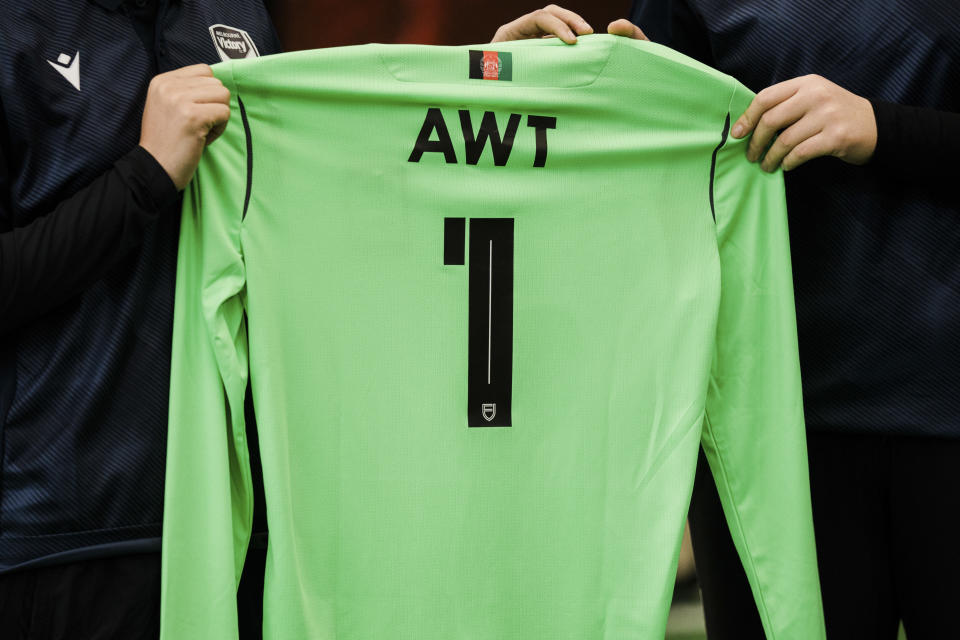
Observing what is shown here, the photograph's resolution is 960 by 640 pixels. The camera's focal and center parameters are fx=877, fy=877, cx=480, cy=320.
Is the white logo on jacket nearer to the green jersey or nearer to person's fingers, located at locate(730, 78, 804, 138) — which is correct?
the green jersey

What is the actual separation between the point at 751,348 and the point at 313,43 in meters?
1.08

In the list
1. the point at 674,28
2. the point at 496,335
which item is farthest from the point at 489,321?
the point at 674,28

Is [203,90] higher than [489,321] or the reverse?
higher

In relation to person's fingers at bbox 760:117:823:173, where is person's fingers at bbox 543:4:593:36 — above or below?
above

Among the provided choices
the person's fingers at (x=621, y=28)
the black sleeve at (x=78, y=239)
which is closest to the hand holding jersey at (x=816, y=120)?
the person's fingers at (x=621, y=28)

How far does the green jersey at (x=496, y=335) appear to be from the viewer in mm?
1044

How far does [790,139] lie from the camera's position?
1074mm

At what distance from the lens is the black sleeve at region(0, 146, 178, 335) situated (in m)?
0.88

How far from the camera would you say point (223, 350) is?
1.01 meters

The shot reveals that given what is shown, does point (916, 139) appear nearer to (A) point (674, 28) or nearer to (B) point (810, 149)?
(B) point (810, 149)

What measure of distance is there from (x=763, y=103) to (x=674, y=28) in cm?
25

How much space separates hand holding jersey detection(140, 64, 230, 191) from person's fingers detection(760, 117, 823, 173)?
66 centimetres

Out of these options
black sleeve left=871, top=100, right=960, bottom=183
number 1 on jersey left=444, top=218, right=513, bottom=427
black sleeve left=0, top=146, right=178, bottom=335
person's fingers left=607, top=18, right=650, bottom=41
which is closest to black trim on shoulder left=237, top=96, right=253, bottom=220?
black sleeve left=0, top=146, right=178, bottom=335

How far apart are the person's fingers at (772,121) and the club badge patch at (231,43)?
0.66 m
